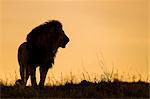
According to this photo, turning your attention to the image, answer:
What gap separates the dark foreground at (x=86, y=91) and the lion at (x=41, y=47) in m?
1.73

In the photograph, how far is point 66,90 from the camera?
31.5ft

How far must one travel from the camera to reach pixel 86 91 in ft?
30.3

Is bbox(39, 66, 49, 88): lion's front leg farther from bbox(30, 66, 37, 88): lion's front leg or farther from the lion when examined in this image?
bbox(30, 66, 37, 88): lion's front leg

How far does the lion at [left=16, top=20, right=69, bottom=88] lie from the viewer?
12062 millimetres

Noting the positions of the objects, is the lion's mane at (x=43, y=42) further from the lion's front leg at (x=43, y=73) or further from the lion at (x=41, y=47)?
the lion's front leg at (x=43, y=73)

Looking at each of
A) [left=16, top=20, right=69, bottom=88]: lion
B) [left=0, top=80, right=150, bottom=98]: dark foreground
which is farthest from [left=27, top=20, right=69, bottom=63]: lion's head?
[left=0, top=80, right=150, bottom=98]: dark foreground

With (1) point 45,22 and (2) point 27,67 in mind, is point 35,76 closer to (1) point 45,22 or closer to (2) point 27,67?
(2) point 27,67

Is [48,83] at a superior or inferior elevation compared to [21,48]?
inferior

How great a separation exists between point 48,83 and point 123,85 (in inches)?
71.7

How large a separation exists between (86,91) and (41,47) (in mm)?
3222

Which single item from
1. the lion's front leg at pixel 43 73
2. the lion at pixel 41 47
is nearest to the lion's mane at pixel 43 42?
the lion at pixel 41 47

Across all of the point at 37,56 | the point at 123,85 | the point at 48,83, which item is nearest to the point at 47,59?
the point at 37,56

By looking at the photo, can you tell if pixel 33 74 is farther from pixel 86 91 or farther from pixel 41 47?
pixel 86 91

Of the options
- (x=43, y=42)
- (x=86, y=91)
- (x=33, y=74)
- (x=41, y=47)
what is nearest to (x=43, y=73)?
(x=33, y=74)
